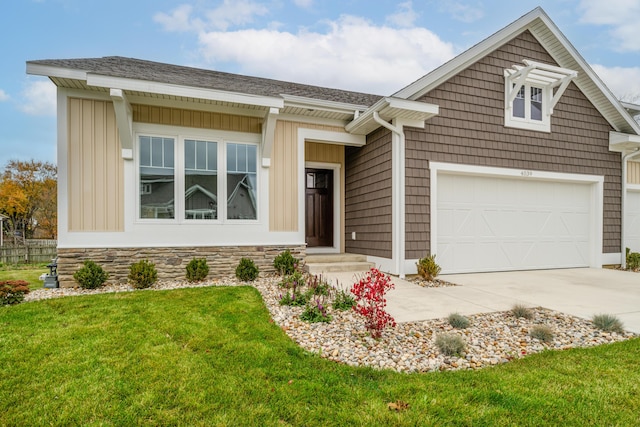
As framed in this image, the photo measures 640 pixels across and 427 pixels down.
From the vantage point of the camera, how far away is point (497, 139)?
7.29 m

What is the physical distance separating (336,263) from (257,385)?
478 centimetres

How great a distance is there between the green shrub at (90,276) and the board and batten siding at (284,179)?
3.03m

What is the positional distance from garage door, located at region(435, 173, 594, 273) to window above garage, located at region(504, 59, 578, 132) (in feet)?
4.38

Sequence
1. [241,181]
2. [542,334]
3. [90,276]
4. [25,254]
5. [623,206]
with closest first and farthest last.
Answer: [542,334], [90,276], [241,181], [623,206], [25,254]

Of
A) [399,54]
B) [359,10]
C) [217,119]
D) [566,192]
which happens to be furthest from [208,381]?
[399,54]

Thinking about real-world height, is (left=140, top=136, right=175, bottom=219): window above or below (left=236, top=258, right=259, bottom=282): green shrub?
above

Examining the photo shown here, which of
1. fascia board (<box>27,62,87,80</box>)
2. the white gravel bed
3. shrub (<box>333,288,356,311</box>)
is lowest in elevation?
the white gravel bed

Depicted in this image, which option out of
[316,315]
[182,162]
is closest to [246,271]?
[182,162]

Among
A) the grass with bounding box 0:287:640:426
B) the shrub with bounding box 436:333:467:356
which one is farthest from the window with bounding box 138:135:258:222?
the shrub with bounding box 436:333:467:356

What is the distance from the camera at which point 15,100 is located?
2377 centimetres

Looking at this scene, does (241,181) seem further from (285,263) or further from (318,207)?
(318,207)

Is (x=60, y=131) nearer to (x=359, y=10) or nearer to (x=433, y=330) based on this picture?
(x=433, y=330)

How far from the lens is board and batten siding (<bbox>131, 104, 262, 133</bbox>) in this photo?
6160 mm

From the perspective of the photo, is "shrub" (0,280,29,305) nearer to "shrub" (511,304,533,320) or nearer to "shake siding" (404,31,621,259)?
"shake siding" (404,31,621,259)
